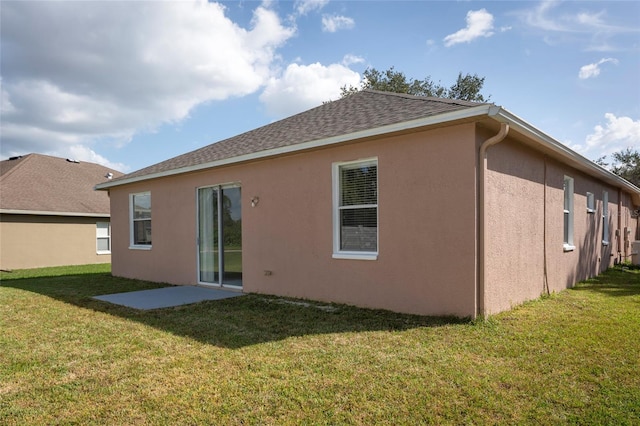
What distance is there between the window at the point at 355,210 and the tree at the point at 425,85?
23.4 m

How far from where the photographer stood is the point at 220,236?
29.7 feet

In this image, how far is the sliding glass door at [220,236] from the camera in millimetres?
8781

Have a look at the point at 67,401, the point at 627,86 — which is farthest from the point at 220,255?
the point at 627,86

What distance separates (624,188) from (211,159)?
1381cm

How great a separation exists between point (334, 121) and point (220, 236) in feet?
12.1

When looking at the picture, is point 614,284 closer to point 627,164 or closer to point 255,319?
point 255,319

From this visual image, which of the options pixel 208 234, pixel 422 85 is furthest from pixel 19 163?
pixel 422 85

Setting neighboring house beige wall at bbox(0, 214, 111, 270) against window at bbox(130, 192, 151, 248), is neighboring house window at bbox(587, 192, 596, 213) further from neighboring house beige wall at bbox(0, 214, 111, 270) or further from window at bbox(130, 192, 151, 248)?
neighboring house beige wall at bbox(0, 214, 111, 270)

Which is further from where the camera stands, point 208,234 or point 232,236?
point 208,234

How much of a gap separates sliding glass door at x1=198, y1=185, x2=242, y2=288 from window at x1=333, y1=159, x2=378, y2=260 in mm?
2712

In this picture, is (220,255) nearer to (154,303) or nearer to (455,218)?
(154,303)

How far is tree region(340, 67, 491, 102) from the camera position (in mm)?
28516

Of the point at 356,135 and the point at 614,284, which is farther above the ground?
the point at 356,135

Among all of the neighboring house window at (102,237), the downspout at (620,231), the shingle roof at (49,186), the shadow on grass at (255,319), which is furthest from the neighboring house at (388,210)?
the neighboring house window at (102,237)
